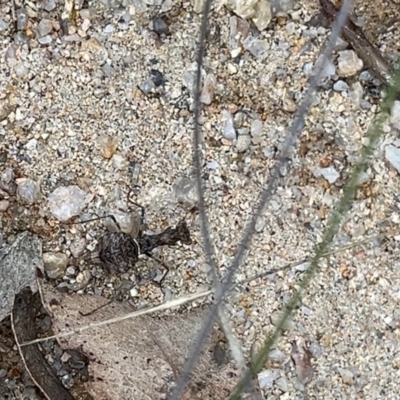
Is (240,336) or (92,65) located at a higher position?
(92,65)

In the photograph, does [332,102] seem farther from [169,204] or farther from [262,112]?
[169,204]

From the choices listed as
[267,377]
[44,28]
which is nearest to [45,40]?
[44,28]

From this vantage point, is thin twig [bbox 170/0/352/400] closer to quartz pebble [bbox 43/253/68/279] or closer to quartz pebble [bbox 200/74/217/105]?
quartz pebble [bbox 200/74/217/105]

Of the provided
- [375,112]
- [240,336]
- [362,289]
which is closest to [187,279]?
[240,336]

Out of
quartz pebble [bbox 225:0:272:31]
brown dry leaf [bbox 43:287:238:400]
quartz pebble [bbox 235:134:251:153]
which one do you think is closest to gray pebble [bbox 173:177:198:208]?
quartz pebble [bbox 235:134:251:153]

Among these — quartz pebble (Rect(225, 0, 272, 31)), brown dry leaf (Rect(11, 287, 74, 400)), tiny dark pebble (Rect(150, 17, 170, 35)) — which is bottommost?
brown dry leaf (Rect(11, 287, 74, 400))

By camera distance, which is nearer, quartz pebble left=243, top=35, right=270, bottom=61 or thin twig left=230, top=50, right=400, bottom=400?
thin twig left=230, top=50, right=400, bottom=400

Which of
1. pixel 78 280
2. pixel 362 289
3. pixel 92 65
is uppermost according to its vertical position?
pixel 92 65
